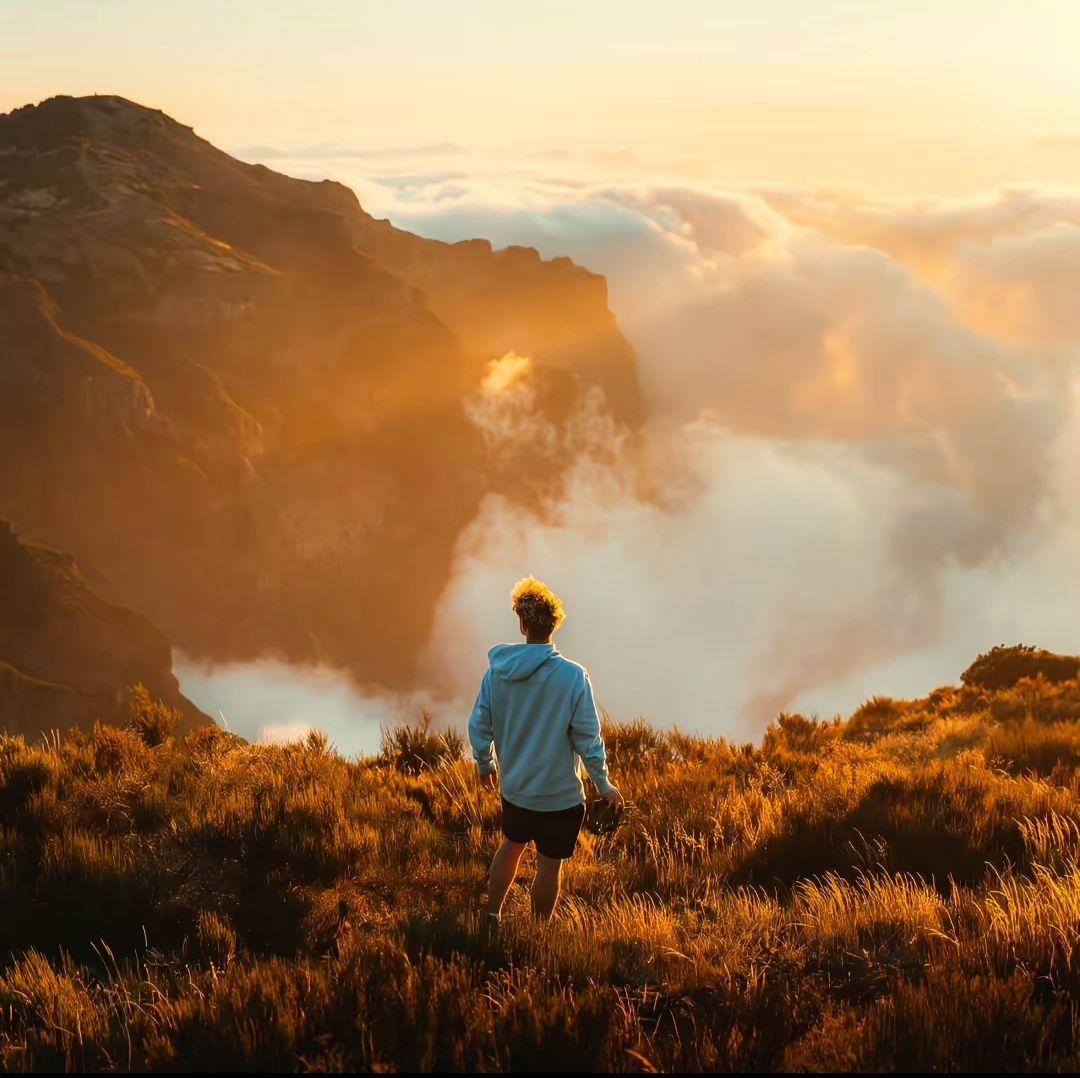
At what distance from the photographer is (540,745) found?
19.3ft

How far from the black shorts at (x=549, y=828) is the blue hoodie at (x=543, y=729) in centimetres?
4

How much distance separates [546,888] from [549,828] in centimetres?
35

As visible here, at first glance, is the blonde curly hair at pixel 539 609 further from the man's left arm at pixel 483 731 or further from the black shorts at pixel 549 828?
the black shorts at pixel 549 828

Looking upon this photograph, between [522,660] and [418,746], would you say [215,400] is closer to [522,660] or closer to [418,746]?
[418,746]

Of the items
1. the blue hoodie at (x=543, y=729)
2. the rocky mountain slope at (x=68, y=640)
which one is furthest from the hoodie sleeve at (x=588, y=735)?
the rocky mountain slope at (x=68, y=640)

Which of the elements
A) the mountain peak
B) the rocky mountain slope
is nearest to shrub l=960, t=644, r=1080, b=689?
the rocky mountain slope

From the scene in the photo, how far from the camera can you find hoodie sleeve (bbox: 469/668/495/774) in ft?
19.9

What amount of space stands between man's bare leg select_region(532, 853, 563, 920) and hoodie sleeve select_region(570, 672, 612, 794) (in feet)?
1.76

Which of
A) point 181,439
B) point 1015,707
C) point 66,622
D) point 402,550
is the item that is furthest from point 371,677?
point 1015,707

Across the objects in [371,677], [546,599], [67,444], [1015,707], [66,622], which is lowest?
[371,677]

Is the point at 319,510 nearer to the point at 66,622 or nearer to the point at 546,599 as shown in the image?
the point at 66,622

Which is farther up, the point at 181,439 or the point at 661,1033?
the point at 181,439

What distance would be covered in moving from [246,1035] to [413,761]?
6555mm

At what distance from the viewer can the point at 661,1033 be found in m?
4.34
